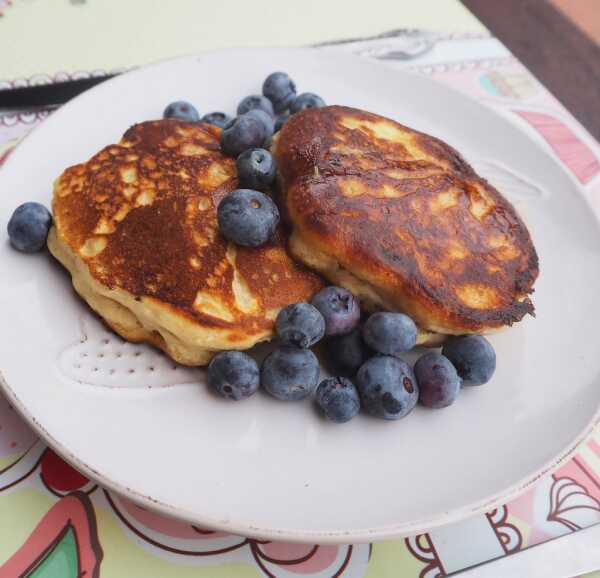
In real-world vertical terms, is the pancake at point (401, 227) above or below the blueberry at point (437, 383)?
above

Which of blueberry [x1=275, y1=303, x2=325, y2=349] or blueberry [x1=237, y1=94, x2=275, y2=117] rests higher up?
blueberry [x1=237, y1=94, x2=275, y2=117]

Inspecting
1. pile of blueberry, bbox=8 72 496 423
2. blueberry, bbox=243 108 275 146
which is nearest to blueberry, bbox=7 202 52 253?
pile of blueberry, bbox=8 72 496 423

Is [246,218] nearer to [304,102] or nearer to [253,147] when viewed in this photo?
[253,147]

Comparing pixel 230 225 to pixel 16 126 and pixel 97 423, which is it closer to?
pixel 97 423

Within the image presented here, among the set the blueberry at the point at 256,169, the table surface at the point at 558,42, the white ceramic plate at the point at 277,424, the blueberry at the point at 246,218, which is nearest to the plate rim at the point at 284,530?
the white ceramic plate at the point at 277,424

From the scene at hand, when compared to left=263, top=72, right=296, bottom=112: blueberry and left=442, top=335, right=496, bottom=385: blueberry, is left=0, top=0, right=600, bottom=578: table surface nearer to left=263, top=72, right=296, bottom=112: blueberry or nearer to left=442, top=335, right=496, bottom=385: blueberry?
left=442, top=335, right=496, bottom=385: blueberry

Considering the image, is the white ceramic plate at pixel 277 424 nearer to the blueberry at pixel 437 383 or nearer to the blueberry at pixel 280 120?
the blueberry at pixel 437 383
